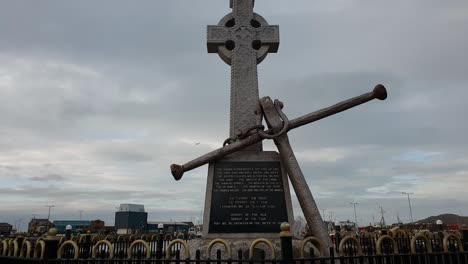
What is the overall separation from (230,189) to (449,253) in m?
3.54

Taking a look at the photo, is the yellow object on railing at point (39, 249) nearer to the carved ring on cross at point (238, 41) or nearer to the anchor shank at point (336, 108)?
the anchor shank at point (336, 108)

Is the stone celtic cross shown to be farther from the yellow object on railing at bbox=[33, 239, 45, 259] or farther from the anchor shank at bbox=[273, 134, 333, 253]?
the yellow object on railing at bbox=[33, 239, 45, 259]

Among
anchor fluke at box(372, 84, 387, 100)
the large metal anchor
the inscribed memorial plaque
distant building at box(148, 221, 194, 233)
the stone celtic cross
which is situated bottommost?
distant building at box(148, 221, 194, 233)

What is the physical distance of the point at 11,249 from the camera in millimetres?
4809

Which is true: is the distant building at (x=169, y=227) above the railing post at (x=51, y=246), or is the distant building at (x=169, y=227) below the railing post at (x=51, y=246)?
below

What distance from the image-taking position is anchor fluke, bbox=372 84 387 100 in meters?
6.40

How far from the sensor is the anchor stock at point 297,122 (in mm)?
6434

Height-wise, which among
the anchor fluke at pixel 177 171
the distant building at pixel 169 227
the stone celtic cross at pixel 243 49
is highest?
the stone celtic cross at pixel 243 49

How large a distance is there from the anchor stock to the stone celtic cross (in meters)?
0.54

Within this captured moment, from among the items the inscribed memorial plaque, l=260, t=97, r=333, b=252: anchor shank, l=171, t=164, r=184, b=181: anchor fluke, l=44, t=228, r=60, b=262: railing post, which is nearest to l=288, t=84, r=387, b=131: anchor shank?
l=260, t=97, r=333, b=252: anchor shank

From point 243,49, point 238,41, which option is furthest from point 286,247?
point 238,41

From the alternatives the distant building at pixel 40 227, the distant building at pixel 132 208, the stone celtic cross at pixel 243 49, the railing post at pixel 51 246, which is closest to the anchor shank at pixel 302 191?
the stone celtic cross at pixel 243 49

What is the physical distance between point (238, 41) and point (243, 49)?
0.24 meters

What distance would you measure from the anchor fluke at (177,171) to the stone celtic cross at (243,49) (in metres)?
1.39
